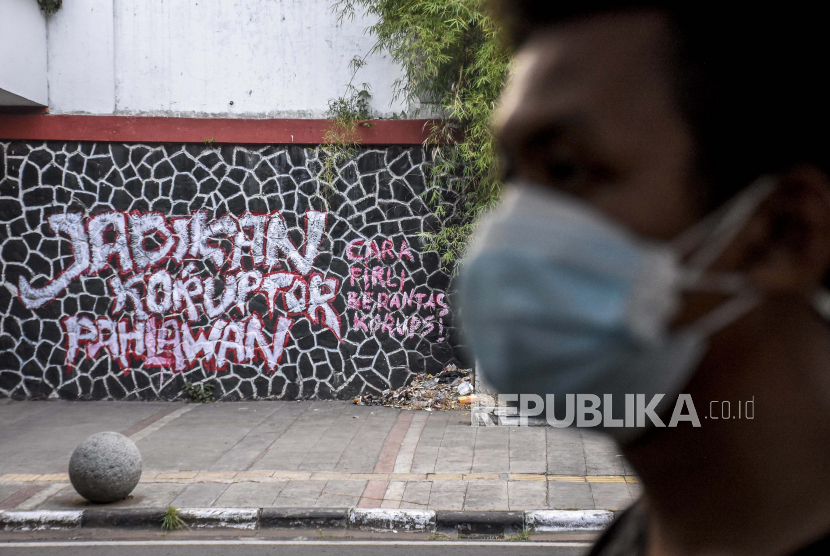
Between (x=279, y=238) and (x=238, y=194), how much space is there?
2.66 feet

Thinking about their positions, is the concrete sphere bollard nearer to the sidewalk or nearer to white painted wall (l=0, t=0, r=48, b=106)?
the sidewalk

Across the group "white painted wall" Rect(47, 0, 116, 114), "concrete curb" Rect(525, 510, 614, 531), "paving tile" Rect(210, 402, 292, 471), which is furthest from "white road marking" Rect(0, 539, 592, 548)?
"white painted wall" Rect(47, 0, 116, 114)

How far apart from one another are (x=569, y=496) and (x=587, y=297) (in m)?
6.02

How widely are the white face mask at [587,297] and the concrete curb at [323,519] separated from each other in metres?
5.43

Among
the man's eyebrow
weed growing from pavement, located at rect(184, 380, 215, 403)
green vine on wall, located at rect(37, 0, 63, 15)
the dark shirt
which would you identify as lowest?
weed growing from pavement, located at rect(184, 380, 215, 403)

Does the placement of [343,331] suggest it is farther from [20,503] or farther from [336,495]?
[20,503]

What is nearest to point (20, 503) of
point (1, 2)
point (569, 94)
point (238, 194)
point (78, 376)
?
point (78, 376)

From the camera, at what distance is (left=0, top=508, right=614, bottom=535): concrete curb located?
5.99 metres

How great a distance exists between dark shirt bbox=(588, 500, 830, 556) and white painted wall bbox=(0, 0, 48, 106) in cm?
1007

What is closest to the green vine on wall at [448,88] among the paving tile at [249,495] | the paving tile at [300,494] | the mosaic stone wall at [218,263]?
the mosaic stone wall at [218,263]

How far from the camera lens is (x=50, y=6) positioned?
10.3 meters

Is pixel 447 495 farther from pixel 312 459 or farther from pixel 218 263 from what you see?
pixel 218 263

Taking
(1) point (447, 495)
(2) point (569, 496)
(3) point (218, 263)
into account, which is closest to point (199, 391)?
(3) point (218, 263)

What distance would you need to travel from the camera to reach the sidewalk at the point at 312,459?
6496 mm
